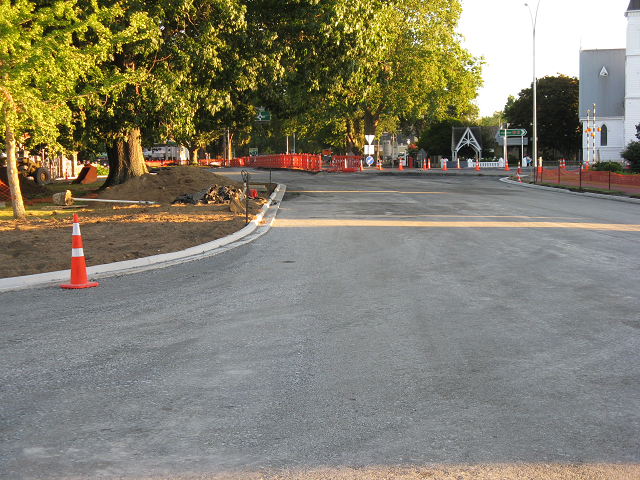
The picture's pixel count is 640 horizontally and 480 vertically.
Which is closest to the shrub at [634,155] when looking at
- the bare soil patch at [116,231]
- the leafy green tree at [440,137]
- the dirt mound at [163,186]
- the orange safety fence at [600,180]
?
the orange safety fence at [600,180]

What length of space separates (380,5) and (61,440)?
80.8 ft

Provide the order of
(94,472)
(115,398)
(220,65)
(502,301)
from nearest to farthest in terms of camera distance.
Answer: (94,472) → (115,398) → (502,301) → (220,65)

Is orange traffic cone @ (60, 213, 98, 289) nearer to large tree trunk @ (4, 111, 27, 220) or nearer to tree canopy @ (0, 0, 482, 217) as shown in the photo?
tree canopy @ (0, 0, 482, 217)

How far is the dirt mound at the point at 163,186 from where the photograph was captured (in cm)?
2166

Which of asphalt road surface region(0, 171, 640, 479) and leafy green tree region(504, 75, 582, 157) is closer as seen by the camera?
asphalt road surface region(0, 171, 640, 479)

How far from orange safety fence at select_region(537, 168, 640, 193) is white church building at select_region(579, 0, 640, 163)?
33656mm

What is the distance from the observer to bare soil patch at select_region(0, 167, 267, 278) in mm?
10695

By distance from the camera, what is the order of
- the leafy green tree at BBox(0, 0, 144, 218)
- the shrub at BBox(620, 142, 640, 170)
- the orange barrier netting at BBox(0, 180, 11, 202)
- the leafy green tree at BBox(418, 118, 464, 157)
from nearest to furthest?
1. the leafy green tree at BBox(0, 0, 144, 218)
2. the orange barrier netting at BBox(0, 180, 11, 202)
3. the shrub at BBox(620, 142, 640, 170)
4. the leafy green tree at BBox(418, 118, 464, 157)

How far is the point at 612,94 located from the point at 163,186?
63485 mm

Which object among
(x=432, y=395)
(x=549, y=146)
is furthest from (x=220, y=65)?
(x=549, y=146)

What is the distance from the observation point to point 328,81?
2542 cm

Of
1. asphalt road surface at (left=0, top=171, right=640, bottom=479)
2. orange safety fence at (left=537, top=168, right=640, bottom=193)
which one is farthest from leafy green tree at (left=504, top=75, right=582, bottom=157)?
asphalt road surface at (left=0, top=171, right=640, bottom=479)

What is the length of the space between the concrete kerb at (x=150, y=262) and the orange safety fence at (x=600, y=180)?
19523 millimetres

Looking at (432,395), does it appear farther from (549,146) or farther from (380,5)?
(549,146)
